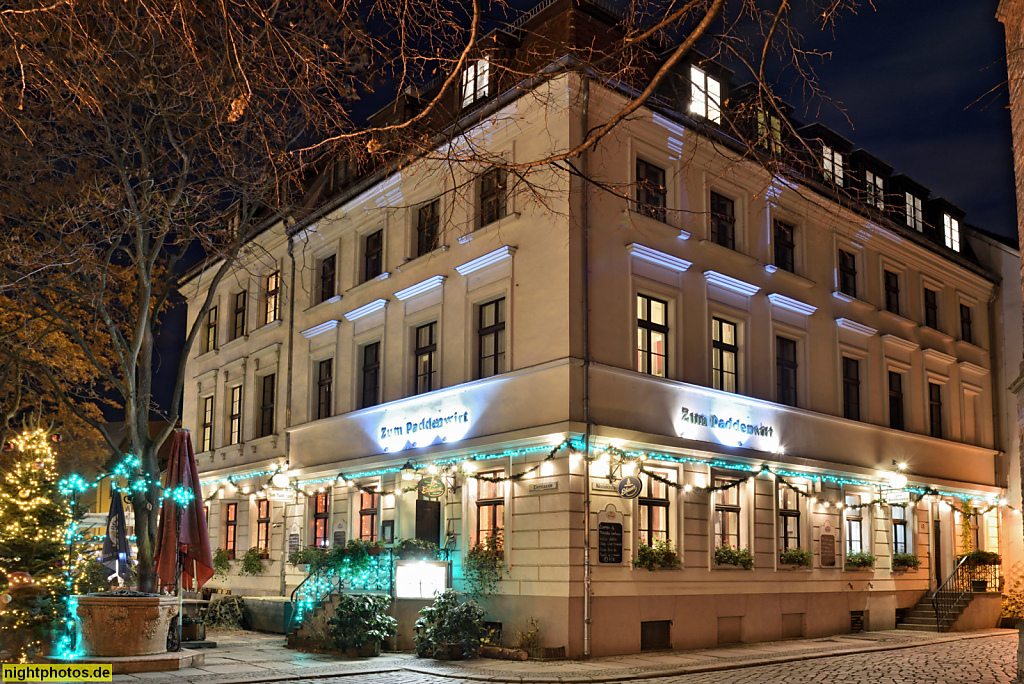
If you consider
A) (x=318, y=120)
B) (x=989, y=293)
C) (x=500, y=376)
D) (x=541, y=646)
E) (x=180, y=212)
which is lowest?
(x=541, y=646)

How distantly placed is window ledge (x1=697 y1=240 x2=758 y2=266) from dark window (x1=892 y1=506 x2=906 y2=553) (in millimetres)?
8445

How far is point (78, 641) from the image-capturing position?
50.5 ft

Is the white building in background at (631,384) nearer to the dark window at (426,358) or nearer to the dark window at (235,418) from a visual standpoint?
the dark window at (426,358)

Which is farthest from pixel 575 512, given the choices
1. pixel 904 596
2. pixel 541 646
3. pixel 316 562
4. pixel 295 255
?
pixel 295 255

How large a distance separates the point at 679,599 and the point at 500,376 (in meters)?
5.59

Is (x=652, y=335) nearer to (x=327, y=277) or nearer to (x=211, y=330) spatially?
(x=327, y=277)

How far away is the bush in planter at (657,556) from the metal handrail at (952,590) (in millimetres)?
9655

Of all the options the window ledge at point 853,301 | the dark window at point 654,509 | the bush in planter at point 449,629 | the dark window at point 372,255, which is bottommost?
the bush in planter at point 449,629

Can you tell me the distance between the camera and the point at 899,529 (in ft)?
85.4

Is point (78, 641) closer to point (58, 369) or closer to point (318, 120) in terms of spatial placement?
point (318, 120)

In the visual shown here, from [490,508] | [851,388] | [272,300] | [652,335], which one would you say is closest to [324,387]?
[272,300]

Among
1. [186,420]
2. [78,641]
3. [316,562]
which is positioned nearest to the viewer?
[78,641]

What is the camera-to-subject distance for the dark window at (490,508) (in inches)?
771

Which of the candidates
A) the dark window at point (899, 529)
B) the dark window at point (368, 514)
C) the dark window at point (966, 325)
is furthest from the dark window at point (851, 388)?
the dark window at point (368, 514)
